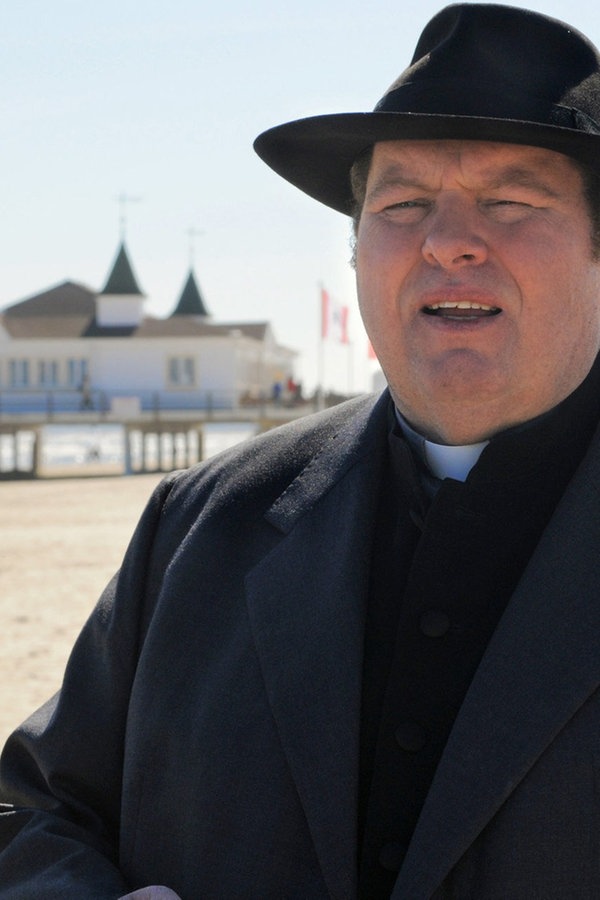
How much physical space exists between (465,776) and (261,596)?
0.53 meters

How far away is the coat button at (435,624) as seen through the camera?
2100 millimetres

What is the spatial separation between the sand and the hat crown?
6227 mm

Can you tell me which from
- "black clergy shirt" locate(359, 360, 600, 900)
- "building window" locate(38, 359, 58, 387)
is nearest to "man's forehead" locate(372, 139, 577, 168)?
"black clergy shirt" locate(359, 360, 600, 900)

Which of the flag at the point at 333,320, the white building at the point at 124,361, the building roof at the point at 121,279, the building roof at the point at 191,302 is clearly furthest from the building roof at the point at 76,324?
the flag at the point at 333,320

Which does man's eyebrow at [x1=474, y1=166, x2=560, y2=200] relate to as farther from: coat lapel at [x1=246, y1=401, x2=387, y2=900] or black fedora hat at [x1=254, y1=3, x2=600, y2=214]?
coat lapel at [x1=246, y1=401, x2=387, y2=900]

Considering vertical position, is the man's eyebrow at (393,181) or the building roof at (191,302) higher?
the man's eyebrow at (393,181)

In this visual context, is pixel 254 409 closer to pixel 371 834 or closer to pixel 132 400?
pixel 132 400

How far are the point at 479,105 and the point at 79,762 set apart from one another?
54.6 inches

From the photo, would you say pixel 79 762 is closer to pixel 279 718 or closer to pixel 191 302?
pixel 279 718

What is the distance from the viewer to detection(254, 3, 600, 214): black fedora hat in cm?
213

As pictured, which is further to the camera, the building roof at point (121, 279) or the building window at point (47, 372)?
the building roof at point (121, 279)

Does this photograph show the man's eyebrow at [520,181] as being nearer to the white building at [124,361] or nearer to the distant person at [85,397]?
the white building at [124,361]

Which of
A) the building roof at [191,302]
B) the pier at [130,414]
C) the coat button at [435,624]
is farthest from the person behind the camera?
the building roof at [191,302]

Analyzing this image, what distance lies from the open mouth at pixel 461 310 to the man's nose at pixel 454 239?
7 centimetres
